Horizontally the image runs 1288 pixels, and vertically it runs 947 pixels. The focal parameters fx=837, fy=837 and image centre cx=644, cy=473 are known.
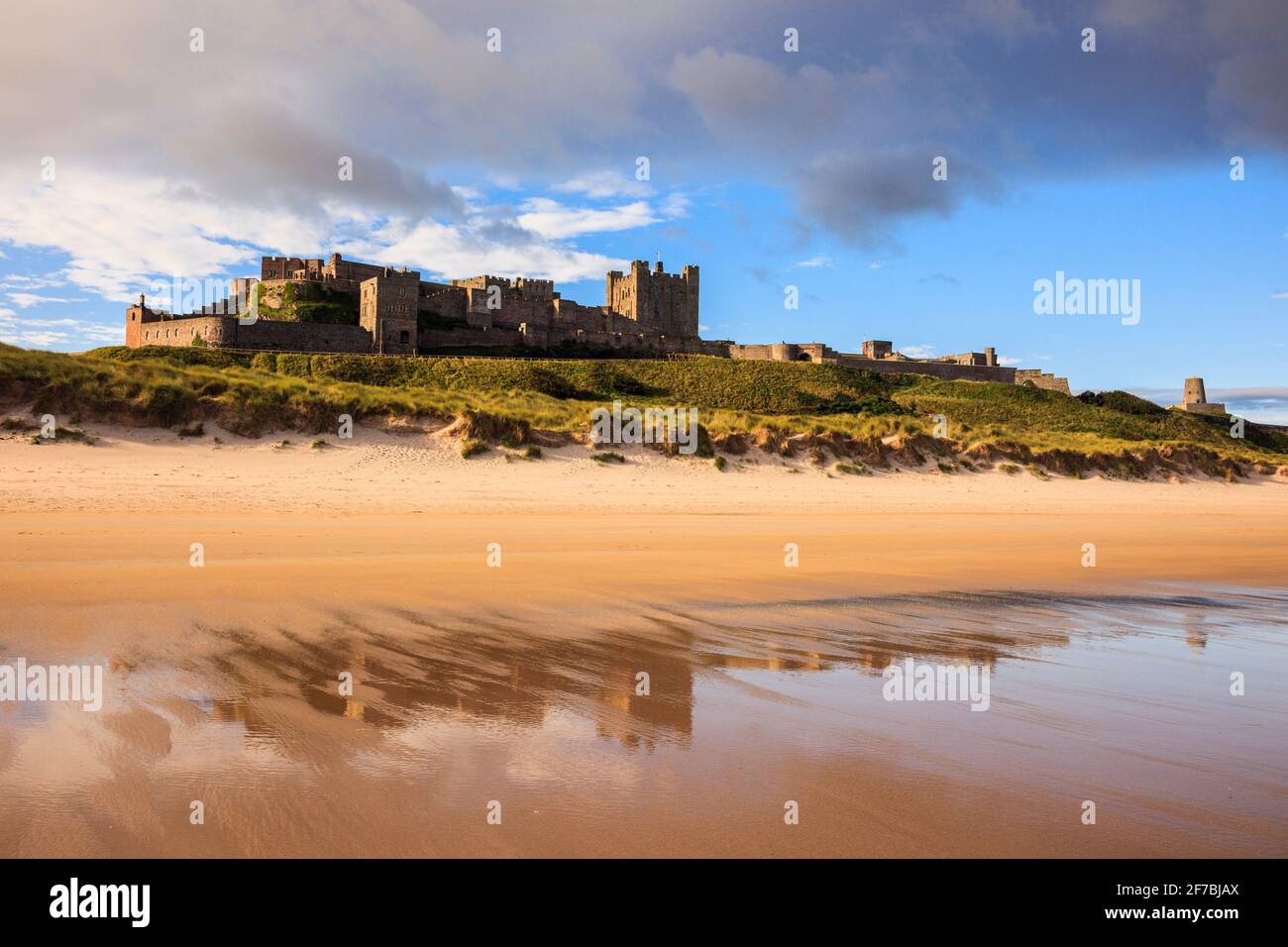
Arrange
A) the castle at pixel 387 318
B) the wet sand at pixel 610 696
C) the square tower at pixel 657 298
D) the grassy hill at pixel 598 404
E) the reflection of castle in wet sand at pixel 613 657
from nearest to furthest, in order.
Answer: the wet sand at pixel 610 696 < the reflection of castle in wet sand at pixel 613 657 < the grassy hill at pixel 598 404 < the castle at pixel 387 318 < the square tower at pixel 657 298

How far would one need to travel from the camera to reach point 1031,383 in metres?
72.6

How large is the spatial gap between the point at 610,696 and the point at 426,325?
72.8m

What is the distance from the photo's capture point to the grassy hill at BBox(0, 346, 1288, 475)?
58.4 ft

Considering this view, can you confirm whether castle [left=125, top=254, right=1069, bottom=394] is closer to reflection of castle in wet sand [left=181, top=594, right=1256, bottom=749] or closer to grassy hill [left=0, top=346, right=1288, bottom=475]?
grassy hill [left=0, top=346, right=1288, bottom=475]

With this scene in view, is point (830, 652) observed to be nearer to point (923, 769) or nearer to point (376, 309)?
point (923, 769)

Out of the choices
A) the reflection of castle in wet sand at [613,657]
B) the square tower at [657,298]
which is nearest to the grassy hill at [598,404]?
→ the reflection of castle in wet sand at [613,657]

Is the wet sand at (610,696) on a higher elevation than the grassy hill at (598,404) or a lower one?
lower

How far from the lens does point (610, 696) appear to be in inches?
180

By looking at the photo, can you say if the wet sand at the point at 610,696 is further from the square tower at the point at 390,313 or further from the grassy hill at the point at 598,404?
the square tower at the point at 390,313

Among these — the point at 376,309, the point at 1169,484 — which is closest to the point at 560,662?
the point at 1169,484

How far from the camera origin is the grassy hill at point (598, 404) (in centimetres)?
1780

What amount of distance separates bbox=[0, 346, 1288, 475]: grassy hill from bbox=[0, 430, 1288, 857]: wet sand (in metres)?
6.07

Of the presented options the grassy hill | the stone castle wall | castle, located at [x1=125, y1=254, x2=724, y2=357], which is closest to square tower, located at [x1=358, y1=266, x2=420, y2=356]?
castle, located at [x1=125, y1=254, x2=724, y2=357]

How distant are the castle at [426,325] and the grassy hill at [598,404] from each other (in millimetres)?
7496
